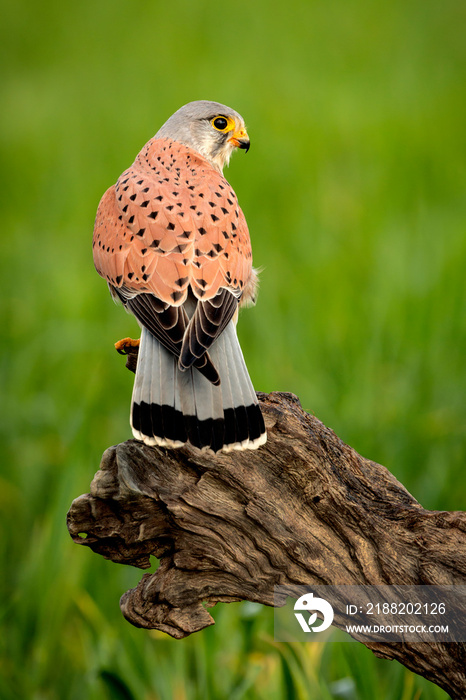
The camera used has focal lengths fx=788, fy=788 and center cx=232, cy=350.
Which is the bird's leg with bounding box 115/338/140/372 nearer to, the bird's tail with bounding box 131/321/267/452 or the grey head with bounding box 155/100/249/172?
the bird's tail with bounding box 131/321/267/452

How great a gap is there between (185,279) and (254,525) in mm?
909

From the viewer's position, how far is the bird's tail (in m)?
2.57

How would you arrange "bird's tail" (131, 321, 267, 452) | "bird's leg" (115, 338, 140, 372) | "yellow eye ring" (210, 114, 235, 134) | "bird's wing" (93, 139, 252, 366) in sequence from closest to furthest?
"bird's tail" (131, 321, 267, 452) < "bird's wing" (93, 139, 252, 366) < "bird's leg" (115, 338, 140, 372) < "yellow eye ring" (210, 114, 235, 134)

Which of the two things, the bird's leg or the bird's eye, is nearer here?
the bird's leg

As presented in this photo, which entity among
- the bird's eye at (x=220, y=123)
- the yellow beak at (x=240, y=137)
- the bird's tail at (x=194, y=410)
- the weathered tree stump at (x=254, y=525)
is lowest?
the weathered tree stump at (x=254, y=525)

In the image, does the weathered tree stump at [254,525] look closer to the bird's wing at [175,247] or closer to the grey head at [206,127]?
the bird's wing at [175,247]

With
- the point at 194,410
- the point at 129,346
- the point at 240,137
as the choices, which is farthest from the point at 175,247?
the point at 240,137

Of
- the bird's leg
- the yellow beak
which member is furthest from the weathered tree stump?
the yellow beak

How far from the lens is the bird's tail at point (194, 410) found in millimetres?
2566

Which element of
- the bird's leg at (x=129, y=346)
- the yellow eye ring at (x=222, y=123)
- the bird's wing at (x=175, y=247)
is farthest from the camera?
the yellow eye ring at (x=222, y=123)

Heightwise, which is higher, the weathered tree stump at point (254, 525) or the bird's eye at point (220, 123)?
the bird's eye at point (220, 123)

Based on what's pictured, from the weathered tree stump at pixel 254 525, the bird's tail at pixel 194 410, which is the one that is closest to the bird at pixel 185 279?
the bird's tail at pixel 194 410

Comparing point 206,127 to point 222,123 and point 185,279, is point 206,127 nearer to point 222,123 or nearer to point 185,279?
point 222,123

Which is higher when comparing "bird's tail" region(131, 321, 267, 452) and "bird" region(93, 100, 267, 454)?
"bird" region(93, 100, 267, 454)
